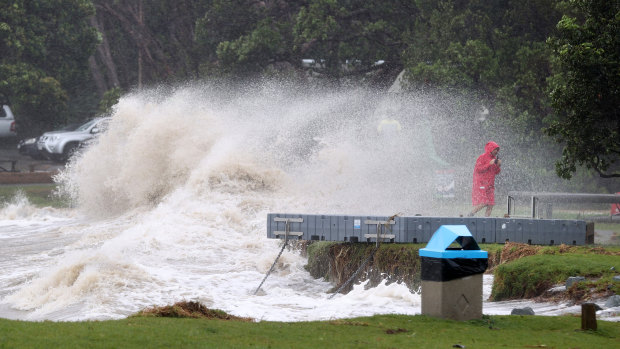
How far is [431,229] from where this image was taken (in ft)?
51.9

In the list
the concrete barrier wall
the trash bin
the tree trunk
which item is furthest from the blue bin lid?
the tree trunk

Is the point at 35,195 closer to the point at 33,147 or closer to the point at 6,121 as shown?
the point at 33,147

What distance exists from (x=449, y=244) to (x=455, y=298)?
2.05 feet

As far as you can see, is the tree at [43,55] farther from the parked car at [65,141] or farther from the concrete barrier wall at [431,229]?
the concrete barrier wall at [431,229]

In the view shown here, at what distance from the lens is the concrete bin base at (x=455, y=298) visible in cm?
1013

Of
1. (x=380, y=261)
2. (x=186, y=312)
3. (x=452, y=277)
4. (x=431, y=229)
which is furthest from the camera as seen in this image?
(x=380, y=261)

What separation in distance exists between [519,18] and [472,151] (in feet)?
19.8

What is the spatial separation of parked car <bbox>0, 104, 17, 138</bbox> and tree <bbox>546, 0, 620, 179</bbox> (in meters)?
35.7

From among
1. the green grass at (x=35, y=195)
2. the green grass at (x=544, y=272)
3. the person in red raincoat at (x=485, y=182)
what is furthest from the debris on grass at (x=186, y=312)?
the green grass at (x=35, y=195)

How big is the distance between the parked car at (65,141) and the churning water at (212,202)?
5.39m

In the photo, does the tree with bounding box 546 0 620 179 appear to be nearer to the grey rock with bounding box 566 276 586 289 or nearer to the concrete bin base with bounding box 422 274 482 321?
the grey rock with bounding box 566 276 586 289

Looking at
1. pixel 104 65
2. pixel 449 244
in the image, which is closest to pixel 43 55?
pixel 104 65

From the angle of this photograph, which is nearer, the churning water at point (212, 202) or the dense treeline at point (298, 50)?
the churning water at point (212, 202)

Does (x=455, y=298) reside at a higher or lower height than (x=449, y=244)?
lower
